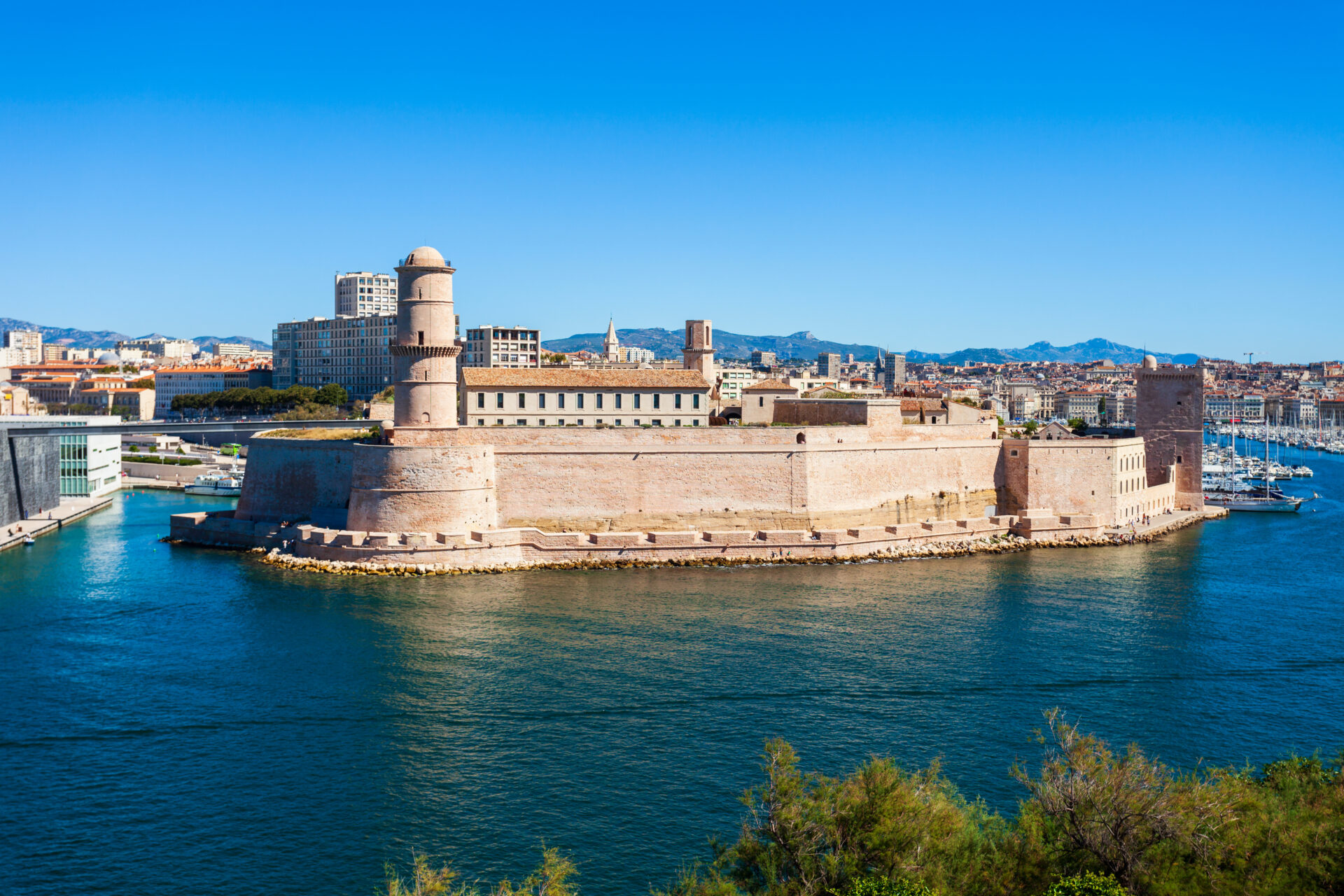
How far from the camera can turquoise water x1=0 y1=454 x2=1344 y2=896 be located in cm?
1191

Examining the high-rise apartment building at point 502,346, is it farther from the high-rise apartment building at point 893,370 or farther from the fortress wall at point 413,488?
the high-rise apartment building at point 893,370

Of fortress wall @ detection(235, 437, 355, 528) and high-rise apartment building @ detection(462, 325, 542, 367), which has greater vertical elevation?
high-rise apartment building @ detection(462, 325, 542, 367)

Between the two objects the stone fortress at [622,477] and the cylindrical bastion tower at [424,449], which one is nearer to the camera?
the cylindrical bastion tower at [424,449]

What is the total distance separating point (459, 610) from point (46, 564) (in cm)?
1271

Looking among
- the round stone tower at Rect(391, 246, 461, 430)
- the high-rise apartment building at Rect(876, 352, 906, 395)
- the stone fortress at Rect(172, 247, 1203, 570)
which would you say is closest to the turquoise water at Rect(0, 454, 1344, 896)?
the stone fortress at Rect(172, 247, 1203, 570)

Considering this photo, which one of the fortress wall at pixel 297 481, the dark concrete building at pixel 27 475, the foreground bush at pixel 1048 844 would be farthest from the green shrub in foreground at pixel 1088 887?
the dark concrete building at pixel 27 475

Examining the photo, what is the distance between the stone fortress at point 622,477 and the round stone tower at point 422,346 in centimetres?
4

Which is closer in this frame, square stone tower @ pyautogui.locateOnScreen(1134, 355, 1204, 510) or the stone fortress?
the stone fortress

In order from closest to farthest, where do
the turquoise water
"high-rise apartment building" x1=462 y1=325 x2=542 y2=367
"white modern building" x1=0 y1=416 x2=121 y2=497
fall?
the turquoise water → "white modern building" x1=0 y1=416 x2=121 y2=497 → "high-rise apartment building" x1=462 y1=325 x2=542 y2=367

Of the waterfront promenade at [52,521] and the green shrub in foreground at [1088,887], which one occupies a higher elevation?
the waterfront promenade at [52,521]

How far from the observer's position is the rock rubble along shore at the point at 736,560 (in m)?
25.5

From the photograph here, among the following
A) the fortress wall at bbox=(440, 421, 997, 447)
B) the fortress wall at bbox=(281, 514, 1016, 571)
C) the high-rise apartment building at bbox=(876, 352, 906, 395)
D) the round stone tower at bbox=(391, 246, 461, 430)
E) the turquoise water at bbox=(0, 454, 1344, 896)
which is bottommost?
the turquoise water at bbox=(0, 454, 1344, 896)

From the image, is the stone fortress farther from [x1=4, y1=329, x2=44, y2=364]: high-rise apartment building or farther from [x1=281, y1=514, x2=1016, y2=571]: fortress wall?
[x1=4, y1=329, x2=44, y2=364]: high-rise apartment building

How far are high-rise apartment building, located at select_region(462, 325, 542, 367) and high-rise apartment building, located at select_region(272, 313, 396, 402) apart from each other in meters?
11.7
